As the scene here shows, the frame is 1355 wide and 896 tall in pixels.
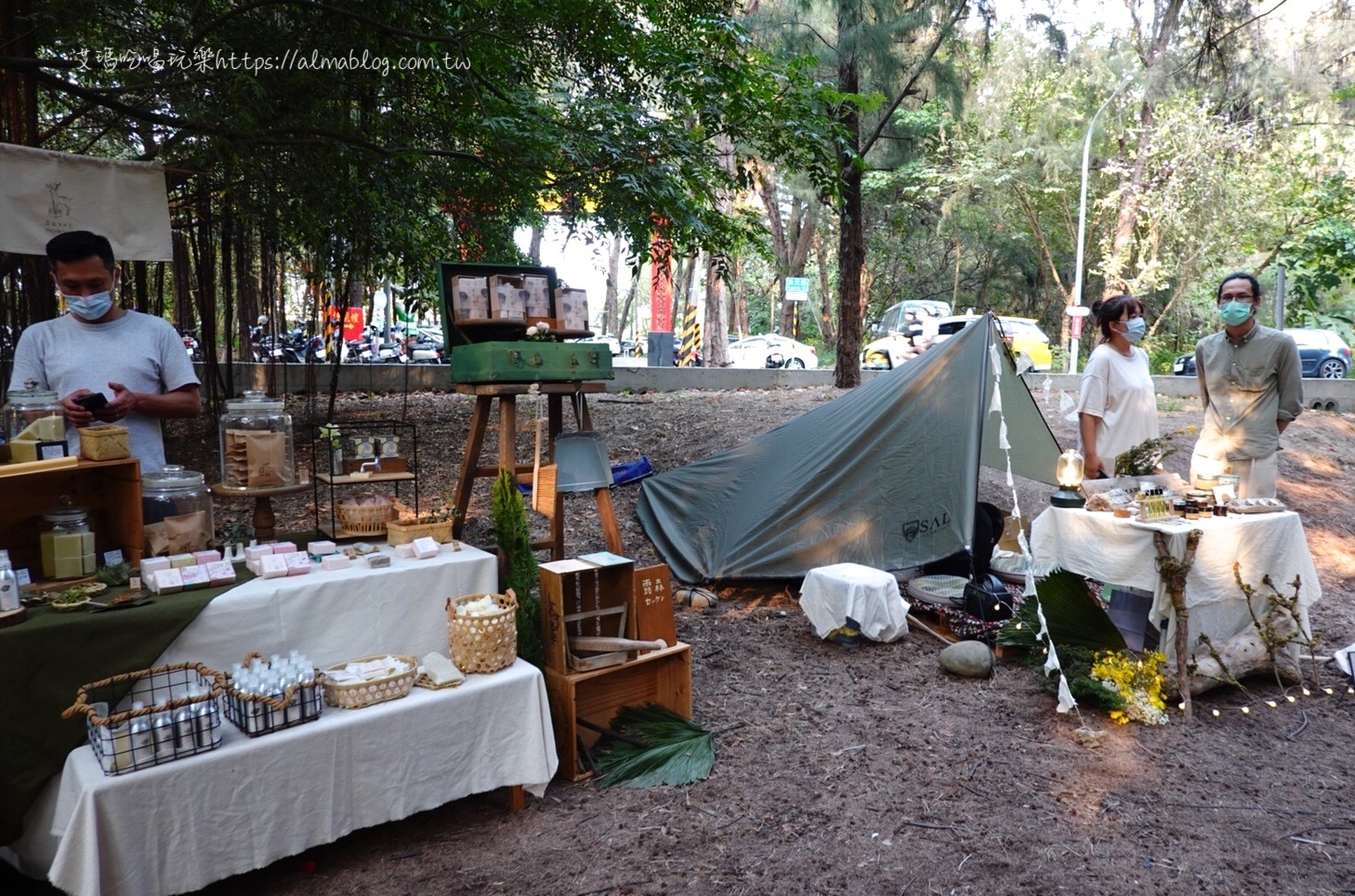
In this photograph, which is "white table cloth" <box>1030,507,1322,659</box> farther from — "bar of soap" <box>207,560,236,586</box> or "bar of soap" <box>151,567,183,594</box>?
"bar of soap" <box>151,567,183,594</box>

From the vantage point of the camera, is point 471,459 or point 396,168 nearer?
point 471,459

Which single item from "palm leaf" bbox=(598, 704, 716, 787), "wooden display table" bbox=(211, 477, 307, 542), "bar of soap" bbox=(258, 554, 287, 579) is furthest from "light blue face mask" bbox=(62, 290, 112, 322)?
"palm leaf" bbox=(598, 704, 716, 787)

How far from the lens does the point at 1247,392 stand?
370cm

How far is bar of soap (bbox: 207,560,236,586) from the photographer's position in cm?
222

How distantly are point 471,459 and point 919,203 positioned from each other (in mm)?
18614

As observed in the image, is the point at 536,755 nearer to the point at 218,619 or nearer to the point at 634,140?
the point at 218,619

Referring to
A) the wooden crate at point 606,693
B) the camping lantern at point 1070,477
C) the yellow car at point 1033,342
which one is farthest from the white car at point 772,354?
the wooden crate at point 606,693

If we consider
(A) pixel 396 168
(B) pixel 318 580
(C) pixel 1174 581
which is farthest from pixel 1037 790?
(A) pixel 396 168

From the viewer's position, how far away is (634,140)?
5.04 m

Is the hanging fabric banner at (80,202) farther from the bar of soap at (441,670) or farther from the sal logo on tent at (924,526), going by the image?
the sal logo on tent at (924,526)

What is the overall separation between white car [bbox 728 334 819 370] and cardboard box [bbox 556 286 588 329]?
1401 centimetres

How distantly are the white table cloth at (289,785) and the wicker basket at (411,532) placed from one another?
534 millimetres

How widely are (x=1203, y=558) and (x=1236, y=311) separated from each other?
1.08 meters

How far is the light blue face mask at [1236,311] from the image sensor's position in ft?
11.8
